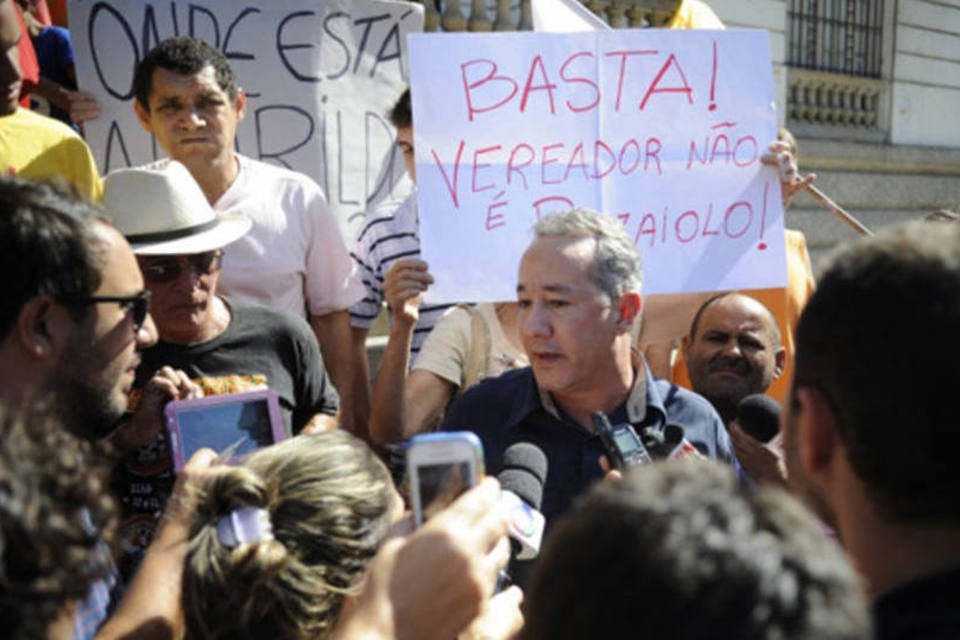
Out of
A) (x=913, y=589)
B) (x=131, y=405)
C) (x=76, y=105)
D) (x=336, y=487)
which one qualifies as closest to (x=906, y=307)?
(x=913, y=589)

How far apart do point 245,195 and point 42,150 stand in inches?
28.4

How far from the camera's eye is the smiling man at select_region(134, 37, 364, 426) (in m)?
3.66

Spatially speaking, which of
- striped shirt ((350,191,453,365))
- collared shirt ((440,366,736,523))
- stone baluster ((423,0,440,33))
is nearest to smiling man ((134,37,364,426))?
striped shirt ((350,191,453,365))

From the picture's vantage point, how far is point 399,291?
324 centimetres

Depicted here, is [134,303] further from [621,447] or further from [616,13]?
[616,13]

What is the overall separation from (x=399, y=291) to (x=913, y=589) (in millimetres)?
2025

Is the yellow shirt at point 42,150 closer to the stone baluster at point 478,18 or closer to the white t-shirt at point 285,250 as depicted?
the white t-shirt at point 285,250

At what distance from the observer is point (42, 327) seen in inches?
76.1

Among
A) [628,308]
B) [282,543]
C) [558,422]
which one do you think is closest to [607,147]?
[628,308]

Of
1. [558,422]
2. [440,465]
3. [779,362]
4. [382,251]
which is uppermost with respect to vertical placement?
[440,465]

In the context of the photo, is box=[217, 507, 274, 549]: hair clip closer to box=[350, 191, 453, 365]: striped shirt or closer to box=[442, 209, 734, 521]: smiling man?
box=[442, 209, 734, 521]: smiling man

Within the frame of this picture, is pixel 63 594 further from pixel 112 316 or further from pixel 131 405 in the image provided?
pixel 131 405

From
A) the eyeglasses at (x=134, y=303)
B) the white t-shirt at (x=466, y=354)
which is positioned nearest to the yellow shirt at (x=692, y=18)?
the white t-shirt at (x=466, y=354)

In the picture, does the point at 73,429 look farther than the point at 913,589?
Yes
